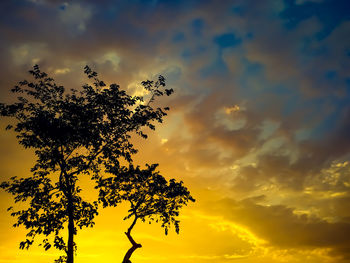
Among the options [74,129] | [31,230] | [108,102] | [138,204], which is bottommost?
[31,230]

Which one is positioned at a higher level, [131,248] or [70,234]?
[70,234]

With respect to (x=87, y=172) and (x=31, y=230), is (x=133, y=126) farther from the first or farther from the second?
(x=31, y=230)

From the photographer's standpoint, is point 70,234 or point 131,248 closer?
point 70,234

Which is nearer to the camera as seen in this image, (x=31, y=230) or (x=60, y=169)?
(x=31, y=230)

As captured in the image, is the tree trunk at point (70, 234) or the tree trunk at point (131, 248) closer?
the tree trunk at point (70, 234)

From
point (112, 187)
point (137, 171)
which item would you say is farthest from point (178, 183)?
point (112, 187)

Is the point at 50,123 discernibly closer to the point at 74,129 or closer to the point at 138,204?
the point at 74,129

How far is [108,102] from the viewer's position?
33.0m

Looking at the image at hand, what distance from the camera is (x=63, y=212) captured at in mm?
30719

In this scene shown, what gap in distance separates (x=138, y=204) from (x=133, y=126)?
Result: 759cm

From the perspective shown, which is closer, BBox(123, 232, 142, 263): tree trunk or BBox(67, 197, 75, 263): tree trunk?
BBox(67, 197, 75, 263): tree trunk

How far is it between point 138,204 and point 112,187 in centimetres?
306

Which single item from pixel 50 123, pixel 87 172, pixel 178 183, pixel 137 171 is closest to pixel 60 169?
pixel 87 172

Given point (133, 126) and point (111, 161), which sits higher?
point (133, 126)
